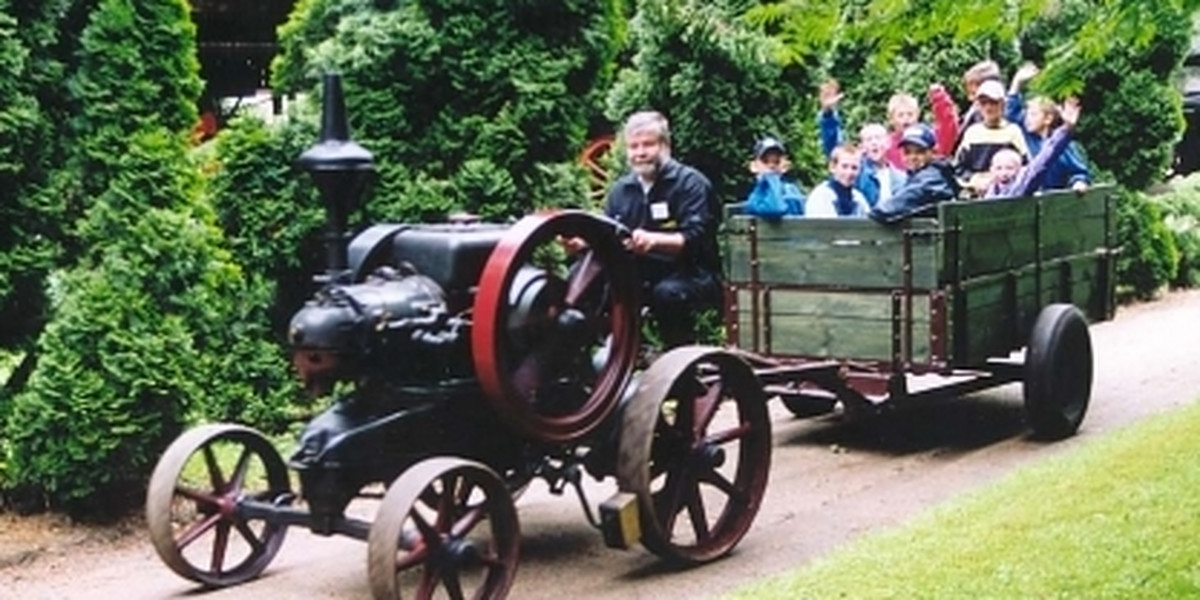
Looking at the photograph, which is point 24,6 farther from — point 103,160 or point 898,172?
point 898,172

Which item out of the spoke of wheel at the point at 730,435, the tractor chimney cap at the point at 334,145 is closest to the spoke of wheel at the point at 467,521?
the spoke of wheel at the point at 730,435

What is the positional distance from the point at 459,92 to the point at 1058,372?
392 cm

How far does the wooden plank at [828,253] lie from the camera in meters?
8.67

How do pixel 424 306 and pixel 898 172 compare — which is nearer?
pixel 424 306

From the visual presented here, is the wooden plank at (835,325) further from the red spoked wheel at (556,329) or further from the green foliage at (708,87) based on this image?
the green foliage at (708,87)

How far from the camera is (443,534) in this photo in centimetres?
598

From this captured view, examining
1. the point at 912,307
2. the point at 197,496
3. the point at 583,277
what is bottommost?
the point at 197,496

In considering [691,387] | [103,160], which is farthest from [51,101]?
[691,387]

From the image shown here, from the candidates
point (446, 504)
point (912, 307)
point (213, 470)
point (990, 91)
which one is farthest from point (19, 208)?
point (990, 91)

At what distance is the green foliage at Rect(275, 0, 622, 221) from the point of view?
9984 mm

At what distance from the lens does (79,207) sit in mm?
8516

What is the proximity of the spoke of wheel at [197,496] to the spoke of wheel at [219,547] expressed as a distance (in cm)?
11

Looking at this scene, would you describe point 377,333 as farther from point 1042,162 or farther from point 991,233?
point 1042,162

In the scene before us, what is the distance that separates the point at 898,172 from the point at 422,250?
14.2 ft
